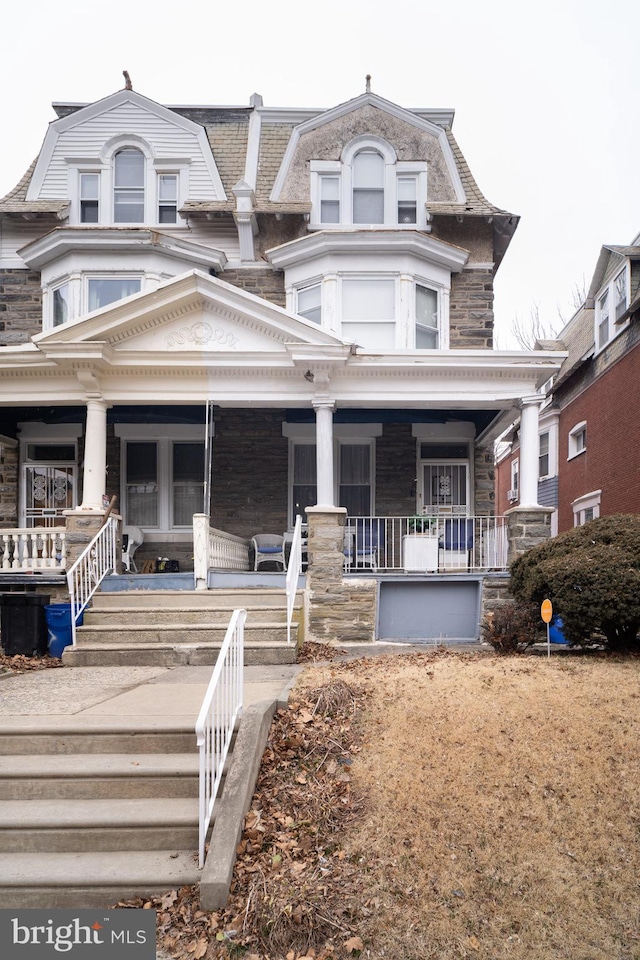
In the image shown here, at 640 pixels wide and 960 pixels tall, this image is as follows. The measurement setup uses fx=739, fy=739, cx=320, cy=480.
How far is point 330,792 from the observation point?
16.3 ft

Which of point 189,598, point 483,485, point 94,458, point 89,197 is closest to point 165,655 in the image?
point 189,598

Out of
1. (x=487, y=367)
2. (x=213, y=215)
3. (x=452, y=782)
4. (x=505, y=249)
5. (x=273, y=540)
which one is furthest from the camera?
(x=505, y=249)

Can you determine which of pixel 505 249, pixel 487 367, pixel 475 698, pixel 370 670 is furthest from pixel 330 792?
pixel 505 249

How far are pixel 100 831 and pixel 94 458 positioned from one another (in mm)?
7183

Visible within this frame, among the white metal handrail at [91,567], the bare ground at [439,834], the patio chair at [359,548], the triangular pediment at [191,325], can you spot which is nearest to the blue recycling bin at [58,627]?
the white metal handrail at [91,567]

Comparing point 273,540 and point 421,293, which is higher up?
point 421,293

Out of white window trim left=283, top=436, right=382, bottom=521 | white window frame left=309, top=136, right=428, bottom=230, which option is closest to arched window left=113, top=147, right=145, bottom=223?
white window frame left=309, top=136, right=428, bottom=230

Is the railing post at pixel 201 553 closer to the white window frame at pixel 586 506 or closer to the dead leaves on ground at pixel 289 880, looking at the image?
the dead leaves on ground at pixel 289 880

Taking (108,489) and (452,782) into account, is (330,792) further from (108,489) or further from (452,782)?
(108,489)

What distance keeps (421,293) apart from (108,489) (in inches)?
275

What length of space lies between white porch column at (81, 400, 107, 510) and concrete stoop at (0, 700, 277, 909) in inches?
224

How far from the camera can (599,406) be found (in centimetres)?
1806

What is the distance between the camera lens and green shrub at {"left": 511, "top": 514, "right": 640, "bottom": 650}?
305 inches

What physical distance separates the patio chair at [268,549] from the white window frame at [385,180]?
6.05m
